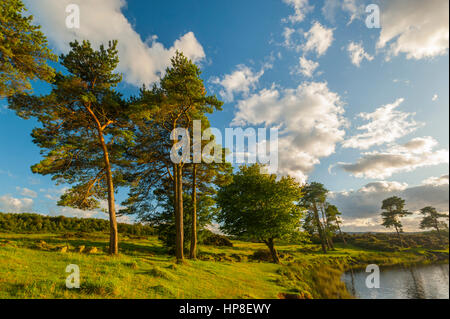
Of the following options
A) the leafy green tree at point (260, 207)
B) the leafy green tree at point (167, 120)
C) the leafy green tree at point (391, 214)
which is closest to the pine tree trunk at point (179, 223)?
the leafy green tree at point (167, 120)

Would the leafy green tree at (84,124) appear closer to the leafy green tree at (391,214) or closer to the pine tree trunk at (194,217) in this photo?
the pine tree trunk at (194,217)

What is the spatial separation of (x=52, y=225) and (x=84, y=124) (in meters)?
28.8

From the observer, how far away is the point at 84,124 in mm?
16844

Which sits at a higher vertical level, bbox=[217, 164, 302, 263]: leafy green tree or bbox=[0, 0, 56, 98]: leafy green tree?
bbox=[0, 0, 56, 98]: leafy green tree

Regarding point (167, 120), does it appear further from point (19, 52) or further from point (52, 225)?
point (52, 225)

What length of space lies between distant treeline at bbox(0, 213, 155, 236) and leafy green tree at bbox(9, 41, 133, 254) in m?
15.4

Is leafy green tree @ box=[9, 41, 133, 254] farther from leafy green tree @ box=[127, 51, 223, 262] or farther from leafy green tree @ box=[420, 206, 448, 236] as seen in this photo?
leafy green tree @ box=[420, 206, 448, 236]

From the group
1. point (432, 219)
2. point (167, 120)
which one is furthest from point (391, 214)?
point (167, 120)

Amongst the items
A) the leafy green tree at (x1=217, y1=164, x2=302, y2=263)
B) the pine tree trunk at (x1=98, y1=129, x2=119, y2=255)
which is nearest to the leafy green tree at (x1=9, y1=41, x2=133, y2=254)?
the pine tree trunk at (x1=98, y1=129, x2=119, y2=255)

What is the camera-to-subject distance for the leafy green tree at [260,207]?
23.8 metres

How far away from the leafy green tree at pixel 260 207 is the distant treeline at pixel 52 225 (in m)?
12.8

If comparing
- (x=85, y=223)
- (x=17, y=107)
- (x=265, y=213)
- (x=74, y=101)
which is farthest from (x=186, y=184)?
(x=85, y=223)

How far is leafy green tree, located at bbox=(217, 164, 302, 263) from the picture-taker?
23.8 meters
